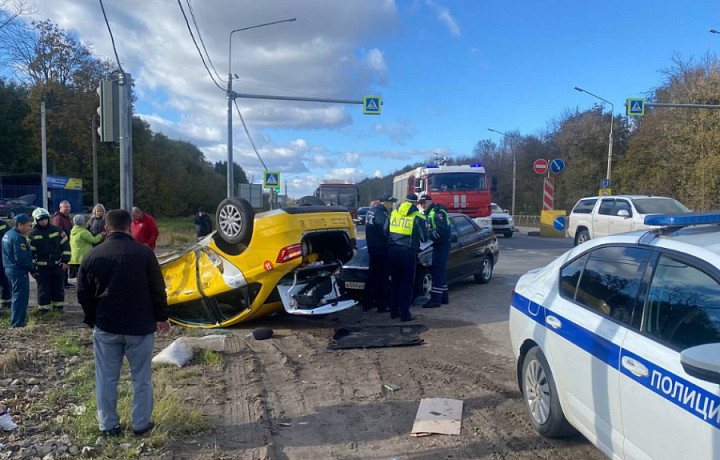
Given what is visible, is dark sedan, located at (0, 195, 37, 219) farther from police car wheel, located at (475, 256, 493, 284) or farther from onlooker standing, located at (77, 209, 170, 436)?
onlooker standing, located at (77, 209, 170, 436)

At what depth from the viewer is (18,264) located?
741cm

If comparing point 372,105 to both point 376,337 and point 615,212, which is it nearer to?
point 615,212

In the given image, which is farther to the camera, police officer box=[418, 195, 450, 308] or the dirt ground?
police officer box=[418, 195, 450, 308]

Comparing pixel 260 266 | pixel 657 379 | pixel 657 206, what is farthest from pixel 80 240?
pixel 657 206

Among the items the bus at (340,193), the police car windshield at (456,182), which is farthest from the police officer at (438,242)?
the bus at (340,193)

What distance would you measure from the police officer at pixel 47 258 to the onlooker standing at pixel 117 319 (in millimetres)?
4889

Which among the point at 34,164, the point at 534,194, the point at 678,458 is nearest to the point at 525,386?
the point at 678,458

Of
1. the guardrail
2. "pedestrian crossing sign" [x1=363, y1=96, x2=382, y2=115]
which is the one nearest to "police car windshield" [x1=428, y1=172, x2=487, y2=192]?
"pedestrian crossing sign" [x1=363, y1=96, x2=382, y2=115]

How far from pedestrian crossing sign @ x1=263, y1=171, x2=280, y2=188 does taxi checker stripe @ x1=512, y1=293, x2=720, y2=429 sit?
68.8 feet

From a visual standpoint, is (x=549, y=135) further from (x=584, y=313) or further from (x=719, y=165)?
(x=584, y=313)

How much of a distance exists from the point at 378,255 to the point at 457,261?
2.09 meters

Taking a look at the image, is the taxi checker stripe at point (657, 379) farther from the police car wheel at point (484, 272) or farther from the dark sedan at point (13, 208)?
the dark sedan at point (13, 208)

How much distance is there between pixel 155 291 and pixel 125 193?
2.91 m

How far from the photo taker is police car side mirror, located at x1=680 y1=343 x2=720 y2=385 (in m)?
2.11
